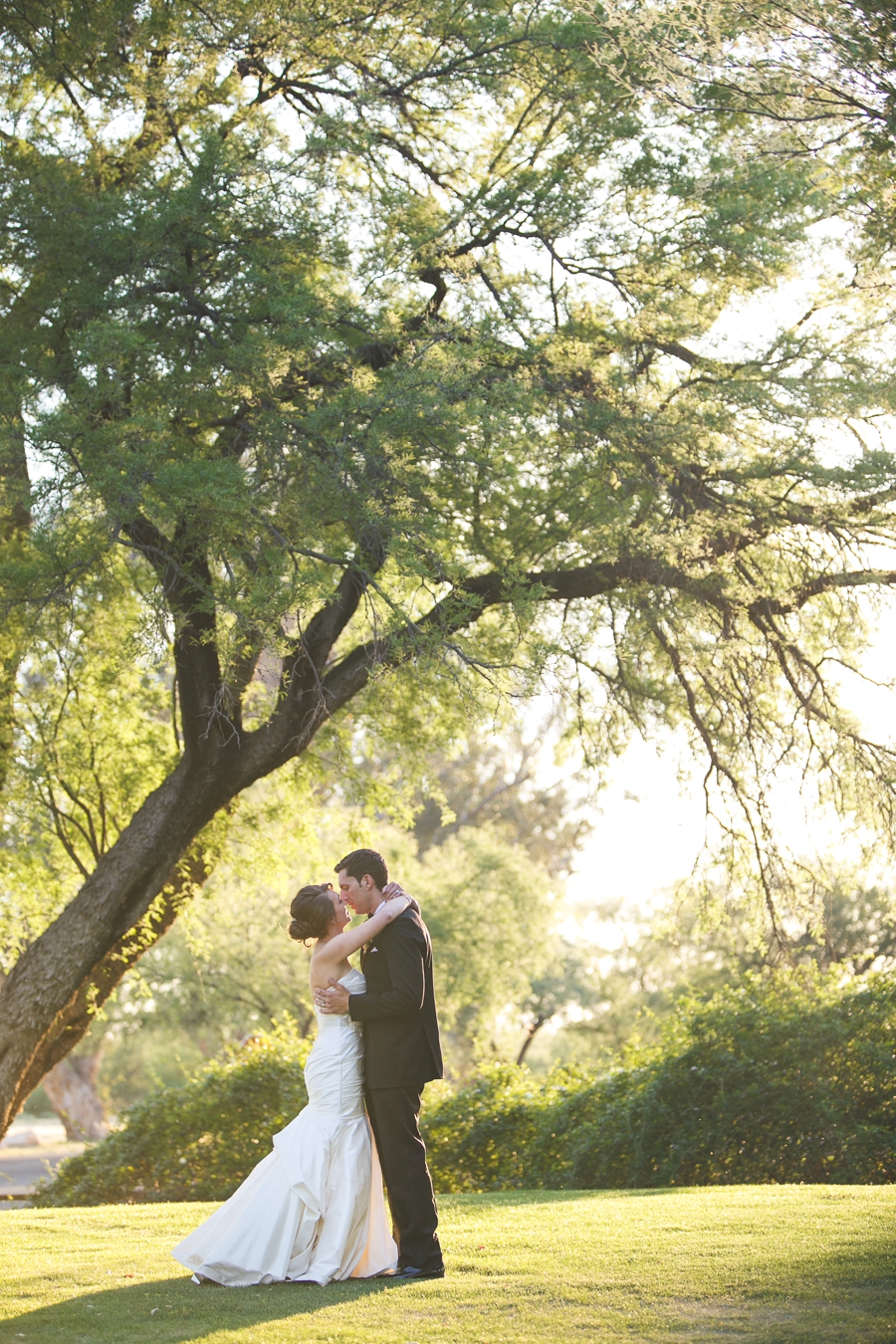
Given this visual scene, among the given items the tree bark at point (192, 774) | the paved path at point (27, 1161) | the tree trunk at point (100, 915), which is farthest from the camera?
the paved path at point (27, 1161)

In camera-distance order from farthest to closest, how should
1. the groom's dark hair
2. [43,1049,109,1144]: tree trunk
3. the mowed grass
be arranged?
[43,1049,109,1144]: tree trunk → the groom's dark hair → the mowed grass

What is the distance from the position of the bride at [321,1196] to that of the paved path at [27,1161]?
19.9 meters

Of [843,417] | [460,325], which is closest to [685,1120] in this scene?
[843,417]

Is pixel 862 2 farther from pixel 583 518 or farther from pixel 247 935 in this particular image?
pixel 247 935

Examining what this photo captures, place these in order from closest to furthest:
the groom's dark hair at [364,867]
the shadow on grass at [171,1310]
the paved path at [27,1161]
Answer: the shadow on grass at [171,1310], the groom's dark hair at [364,867], the paved path at [27,1161]

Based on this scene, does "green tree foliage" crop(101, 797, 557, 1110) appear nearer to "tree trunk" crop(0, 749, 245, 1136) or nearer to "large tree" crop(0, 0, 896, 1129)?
"tree trunk" crop(0, 749, 245, 1136)

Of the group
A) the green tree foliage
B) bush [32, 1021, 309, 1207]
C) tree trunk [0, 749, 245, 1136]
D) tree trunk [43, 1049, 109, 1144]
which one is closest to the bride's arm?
tree trunk [0, 749, 245, 1136]

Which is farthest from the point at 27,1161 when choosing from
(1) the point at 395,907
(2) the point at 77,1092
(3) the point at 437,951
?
(1) the point at 395,907

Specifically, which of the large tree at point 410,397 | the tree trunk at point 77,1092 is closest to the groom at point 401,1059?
the large tree at point 410,397

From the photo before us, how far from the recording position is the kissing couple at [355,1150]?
237 inches

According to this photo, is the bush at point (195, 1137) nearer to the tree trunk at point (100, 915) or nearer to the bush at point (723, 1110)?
the bush at point (723, 1110)

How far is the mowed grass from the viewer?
192 inches

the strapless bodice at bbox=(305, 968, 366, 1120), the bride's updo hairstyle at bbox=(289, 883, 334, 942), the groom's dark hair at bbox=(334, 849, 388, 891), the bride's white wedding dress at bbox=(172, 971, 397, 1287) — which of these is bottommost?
the bride's white wedding dress at bbox=(172, 971, 397, 1287)

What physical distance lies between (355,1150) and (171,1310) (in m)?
1.14
